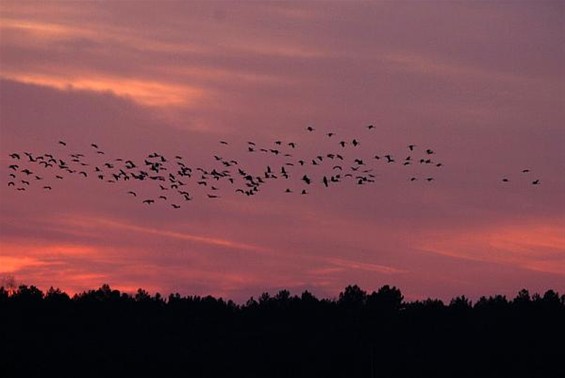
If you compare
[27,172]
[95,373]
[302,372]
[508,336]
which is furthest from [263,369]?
[27,172]

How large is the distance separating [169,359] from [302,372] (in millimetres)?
16969

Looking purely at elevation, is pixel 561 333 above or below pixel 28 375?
above

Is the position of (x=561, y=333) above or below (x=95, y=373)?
above

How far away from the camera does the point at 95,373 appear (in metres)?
166

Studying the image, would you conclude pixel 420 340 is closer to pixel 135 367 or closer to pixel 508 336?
pixel 508 336

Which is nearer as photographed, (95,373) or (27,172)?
(27,172)

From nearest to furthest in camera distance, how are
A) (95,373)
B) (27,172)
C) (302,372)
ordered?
(27,172) → (95,373) → (302,372)

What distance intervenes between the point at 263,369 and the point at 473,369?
2508 centimetres

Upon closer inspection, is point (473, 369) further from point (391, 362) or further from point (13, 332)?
point (13, 332)

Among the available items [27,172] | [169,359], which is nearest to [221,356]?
[169,359]

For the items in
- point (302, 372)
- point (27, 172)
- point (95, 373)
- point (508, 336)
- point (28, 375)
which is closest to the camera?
point (27, 172)

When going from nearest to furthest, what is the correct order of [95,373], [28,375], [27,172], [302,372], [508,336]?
[27,172], [28,375], [95,373], [302,372], [508,336]

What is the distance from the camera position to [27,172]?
7600 cm

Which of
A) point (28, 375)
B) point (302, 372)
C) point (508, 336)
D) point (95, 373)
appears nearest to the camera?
point (28, 375)
